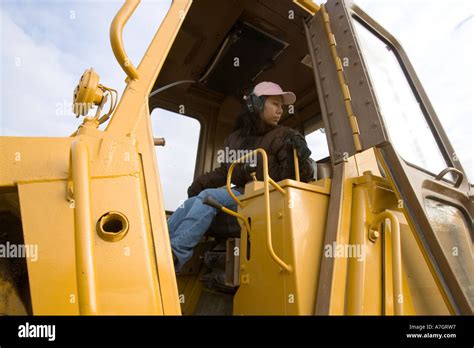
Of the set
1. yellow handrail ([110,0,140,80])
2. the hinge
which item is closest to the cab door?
the hinge

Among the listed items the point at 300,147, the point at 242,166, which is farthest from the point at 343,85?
the point at 242,166

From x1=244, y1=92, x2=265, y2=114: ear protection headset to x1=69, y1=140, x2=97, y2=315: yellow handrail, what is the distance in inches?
63.5

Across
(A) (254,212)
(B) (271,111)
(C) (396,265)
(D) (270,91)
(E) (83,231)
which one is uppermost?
(D) (270,91)

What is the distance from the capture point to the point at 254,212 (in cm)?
151

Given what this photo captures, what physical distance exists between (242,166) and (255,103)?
54 centimetres

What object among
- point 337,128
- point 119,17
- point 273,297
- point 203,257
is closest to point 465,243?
point 337,128

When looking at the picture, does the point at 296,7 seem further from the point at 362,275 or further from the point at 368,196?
the point at 362,275

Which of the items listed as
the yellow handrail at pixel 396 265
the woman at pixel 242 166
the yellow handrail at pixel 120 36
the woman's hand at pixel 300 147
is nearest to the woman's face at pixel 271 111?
the woman at pixel 242 166

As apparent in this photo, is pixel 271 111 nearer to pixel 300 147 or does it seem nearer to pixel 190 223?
pixel 300 147

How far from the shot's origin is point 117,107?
1.03 meters

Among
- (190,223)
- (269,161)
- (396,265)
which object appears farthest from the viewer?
(269,161)

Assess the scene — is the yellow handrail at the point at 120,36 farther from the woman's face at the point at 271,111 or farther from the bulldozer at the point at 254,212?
the woman's face at the point at 271,111

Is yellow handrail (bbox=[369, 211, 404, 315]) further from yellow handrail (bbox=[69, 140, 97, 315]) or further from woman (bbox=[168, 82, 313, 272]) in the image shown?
yellow handrail (bbox=[69, 140, 97, 315])

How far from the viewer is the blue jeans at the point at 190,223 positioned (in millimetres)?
1614
